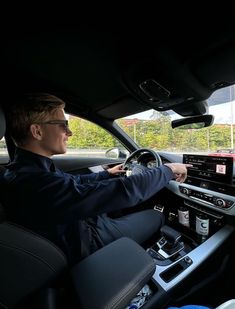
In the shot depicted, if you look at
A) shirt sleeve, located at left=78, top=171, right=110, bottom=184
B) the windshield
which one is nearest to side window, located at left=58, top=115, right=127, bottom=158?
the windshield

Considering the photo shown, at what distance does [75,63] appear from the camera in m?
1.72

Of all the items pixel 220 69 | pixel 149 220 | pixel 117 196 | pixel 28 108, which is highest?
pixel 220 69

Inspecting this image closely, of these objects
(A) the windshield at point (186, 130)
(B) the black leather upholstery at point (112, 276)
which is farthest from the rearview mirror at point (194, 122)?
(B) the black leather upholstery at point (112, 276)

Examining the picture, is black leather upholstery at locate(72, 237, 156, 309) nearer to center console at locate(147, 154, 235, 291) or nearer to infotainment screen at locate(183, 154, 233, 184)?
center console at locate(147, 154, 235, 291)

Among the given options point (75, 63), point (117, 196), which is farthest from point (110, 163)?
point (117, 196)

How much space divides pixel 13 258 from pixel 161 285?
0.78 m

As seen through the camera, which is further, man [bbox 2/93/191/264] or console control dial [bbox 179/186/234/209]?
console control dial [bbox 179/186/234/209]

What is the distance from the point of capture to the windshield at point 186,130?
1.83 m

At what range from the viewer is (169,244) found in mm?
1625

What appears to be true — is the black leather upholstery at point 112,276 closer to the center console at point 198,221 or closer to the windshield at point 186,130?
the center console at point 198,221

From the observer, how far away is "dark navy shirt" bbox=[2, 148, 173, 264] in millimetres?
980

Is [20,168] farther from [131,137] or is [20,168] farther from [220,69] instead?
[131,137]

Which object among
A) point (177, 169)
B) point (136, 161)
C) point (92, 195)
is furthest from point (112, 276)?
point (136, 161)

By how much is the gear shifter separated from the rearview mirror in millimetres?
905
